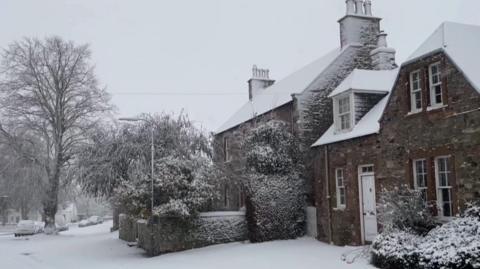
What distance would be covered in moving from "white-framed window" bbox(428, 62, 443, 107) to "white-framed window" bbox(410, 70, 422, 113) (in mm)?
499

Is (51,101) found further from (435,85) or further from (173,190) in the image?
(435,85)

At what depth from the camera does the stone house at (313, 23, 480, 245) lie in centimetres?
1488

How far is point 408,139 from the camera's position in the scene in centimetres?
1706

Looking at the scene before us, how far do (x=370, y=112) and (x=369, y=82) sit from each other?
150 centimetres

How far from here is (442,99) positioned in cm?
1570

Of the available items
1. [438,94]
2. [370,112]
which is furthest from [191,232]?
[438,94]

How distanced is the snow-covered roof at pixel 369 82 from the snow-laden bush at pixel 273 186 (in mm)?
3723

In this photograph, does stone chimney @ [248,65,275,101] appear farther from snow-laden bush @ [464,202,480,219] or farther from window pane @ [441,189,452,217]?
snow-laden bush @ [464,202,480,219]

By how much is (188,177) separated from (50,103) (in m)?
23.0

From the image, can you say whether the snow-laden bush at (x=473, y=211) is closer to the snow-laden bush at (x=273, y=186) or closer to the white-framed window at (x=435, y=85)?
the white-framed window at (x=435, y=85)

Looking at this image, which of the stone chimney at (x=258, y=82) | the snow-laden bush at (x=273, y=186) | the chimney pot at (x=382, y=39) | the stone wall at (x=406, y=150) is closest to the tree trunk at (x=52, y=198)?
the stone chimney at (x=258, y=82)

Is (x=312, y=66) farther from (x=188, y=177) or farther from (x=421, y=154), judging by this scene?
(x=421, y=154)

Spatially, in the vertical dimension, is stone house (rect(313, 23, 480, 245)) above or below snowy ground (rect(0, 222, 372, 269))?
above

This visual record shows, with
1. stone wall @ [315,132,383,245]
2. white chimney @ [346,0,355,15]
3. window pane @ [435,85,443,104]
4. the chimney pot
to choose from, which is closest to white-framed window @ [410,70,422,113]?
window pane @ [435,85,443,104]
